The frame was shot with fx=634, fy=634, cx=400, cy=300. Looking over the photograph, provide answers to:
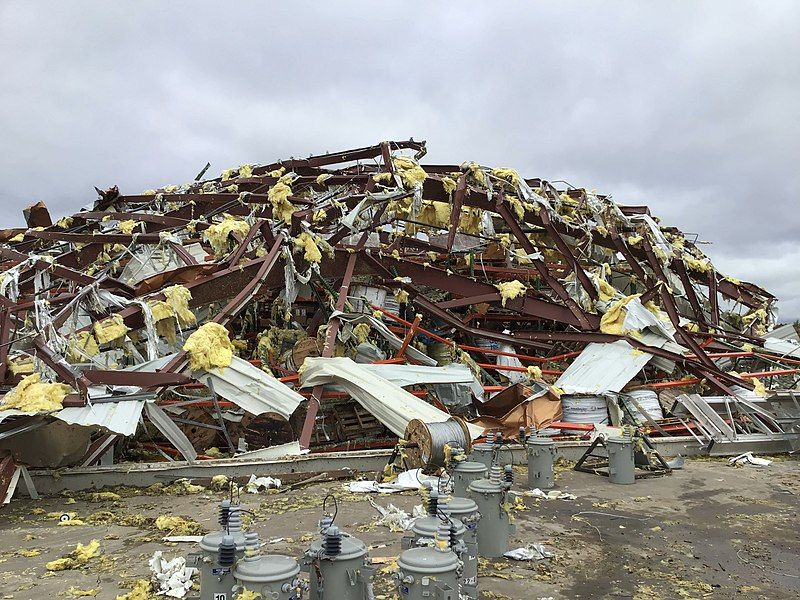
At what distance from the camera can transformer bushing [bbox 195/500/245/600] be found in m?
3.86

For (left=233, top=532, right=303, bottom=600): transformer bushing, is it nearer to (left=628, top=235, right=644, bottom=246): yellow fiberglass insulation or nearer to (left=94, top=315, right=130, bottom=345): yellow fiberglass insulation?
(left=94, top=315, right=130, bottom=345): yellow fiberglass insulation

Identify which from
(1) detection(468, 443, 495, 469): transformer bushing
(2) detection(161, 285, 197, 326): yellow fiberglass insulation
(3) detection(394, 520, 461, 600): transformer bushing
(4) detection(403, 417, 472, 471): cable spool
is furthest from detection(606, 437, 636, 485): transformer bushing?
(2) detection(161, 285, 197, 326): yellow fiberglass insulation

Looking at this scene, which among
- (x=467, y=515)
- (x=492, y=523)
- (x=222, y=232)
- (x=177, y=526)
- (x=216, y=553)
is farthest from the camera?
(x=222, y=232)

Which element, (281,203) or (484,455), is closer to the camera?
(484,455)

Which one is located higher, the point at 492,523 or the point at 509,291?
the point at 509,291

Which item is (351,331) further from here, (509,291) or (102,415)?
(102,415)

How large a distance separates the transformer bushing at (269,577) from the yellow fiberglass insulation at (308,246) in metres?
8.23

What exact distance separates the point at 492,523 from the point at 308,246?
727cm

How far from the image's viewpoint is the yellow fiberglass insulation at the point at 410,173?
1327cm

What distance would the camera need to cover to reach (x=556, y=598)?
4.66m

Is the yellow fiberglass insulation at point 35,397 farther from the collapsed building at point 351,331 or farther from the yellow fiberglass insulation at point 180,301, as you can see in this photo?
the yellow fiberglass insulation at point 180,301

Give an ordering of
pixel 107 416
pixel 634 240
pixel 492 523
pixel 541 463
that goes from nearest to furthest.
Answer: pixel 492 523, pixel 107 416, pixel 541 463, pixel 634 240

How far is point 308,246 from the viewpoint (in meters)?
11.7

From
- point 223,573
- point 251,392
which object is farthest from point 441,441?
point 223,573
